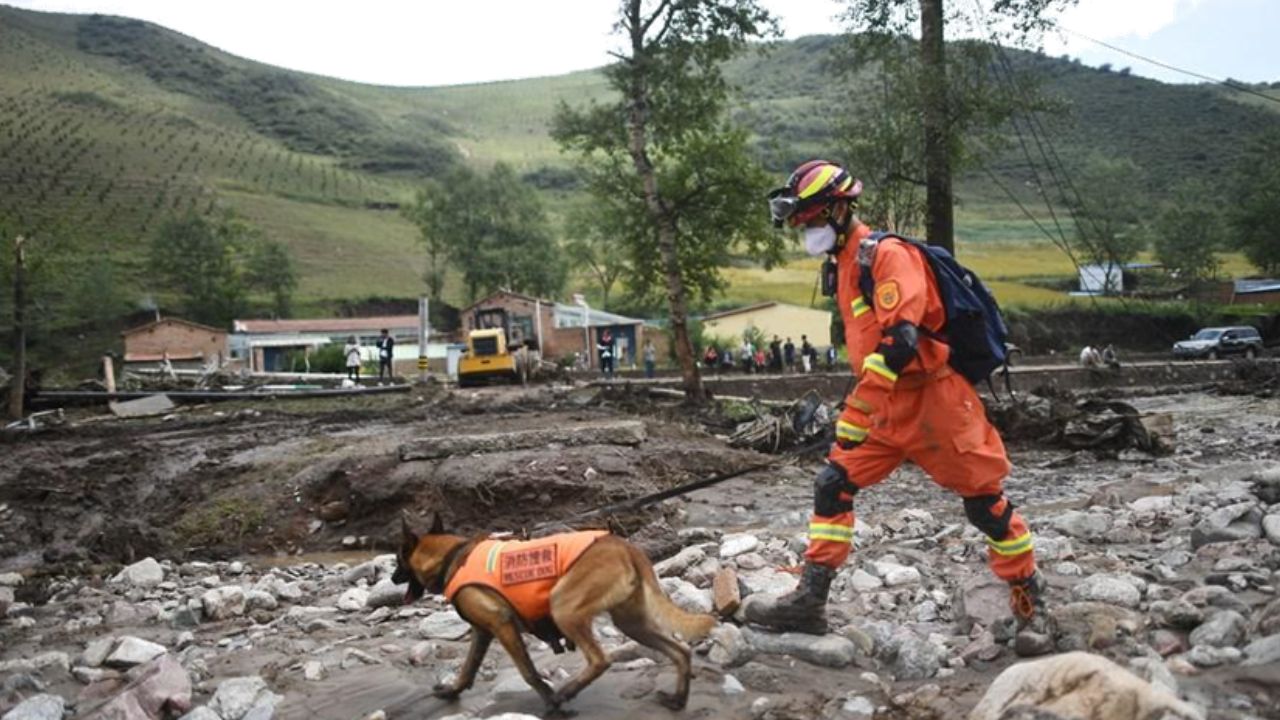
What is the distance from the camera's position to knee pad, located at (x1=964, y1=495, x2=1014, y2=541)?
4.64 meters

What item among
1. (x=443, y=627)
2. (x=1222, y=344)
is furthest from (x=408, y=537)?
(x=1222, y=344)

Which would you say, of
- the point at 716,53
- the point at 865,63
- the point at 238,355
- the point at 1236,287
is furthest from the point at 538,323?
the point at 1236,287

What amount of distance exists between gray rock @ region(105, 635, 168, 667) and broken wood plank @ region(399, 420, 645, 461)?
6.01m

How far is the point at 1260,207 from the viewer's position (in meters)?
63.1

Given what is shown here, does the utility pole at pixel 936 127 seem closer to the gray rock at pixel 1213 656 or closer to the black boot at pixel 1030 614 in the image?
the black boot at pixel 1030 614

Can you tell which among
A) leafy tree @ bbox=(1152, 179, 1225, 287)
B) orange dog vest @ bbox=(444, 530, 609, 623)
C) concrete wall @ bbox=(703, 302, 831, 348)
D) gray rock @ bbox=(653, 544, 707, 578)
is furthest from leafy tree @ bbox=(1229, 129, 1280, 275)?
orange dog vest @ bbox=(444, 530, 609, 623)

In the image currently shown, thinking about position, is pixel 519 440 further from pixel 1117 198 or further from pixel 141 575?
pixel 1117 198

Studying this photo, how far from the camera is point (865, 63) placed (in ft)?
61.6

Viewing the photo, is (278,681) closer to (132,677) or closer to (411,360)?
(132,677)

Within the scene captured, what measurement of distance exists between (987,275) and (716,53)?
64.7m

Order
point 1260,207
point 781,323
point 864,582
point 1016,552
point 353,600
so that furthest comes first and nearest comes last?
point 1260,207, point 781,323, point 353,600, point 864,582, point 1016,552

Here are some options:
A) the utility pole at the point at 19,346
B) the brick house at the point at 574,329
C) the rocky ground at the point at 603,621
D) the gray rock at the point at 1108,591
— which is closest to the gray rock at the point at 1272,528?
the rocky ground at the point at 603,621

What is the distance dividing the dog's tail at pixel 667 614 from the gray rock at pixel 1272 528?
13.4 ft

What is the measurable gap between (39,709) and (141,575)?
14.2 ft
